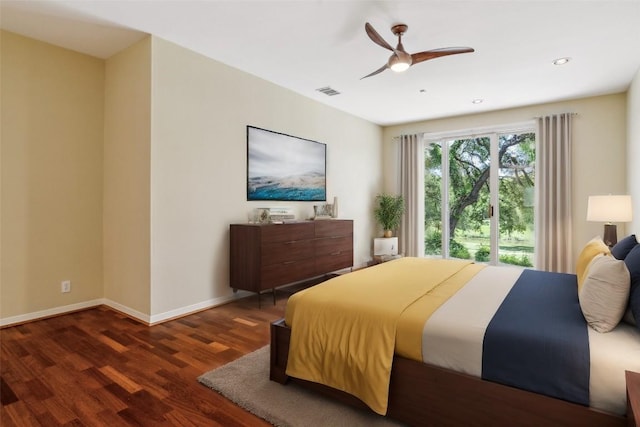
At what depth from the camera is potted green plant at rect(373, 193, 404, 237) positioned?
6.20 metres

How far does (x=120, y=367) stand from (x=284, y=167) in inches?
114

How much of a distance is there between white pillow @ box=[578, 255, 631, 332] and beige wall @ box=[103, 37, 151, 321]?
10.9ft

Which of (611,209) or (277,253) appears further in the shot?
(277,253)

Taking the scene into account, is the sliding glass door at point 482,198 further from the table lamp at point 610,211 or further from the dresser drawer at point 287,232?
the dresser drawer at point 287,232

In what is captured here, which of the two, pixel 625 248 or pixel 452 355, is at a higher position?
pixel 625 248

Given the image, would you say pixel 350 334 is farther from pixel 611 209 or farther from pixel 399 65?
pixel 611 209

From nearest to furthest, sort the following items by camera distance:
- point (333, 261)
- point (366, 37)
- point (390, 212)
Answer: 1. point (366, 37)
2. point (333, 261)
3. point (390, 212)

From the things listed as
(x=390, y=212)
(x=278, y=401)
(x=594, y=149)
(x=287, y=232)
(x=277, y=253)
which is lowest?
(x=278, y=401)

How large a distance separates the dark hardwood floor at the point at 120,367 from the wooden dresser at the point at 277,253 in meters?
0.41

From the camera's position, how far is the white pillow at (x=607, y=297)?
1556 mm

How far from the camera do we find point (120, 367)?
235 centimetres

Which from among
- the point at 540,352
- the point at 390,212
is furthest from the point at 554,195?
the point at 540,352

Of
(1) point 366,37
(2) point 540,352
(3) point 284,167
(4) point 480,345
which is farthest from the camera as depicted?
(3) point 284,167

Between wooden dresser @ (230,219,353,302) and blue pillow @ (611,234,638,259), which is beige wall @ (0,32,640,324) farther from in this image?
blue pillow @ (611,234,638,259)
